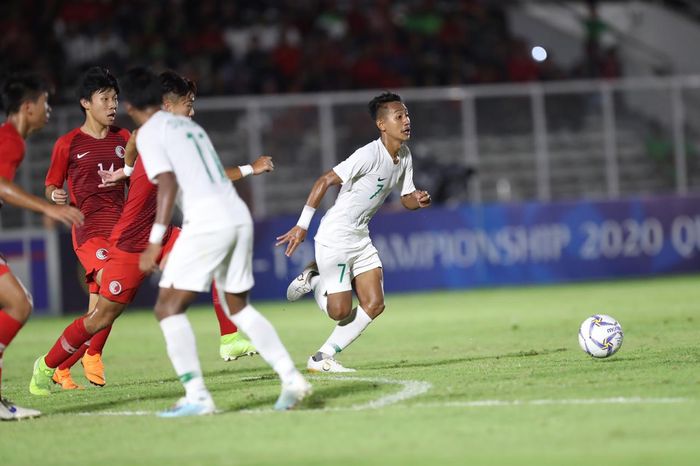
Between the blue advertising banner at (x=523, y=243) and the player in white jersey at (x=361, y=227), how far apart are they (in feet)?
32.4

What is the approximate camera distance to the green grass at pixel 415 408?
20.7 ft

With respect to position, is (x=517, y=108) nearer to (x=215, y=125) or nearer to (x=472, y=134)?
(x=472, y=134)

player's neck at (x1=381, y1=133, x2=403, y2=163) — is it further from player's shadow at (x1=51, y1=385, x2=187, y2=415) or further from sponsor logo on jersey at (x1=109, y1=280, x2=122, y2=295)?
player's shadow at (x1=51, y1=385, x2=187, y2=415)

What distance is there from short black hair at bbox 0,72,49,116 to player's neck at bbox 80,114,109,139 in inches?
83.1

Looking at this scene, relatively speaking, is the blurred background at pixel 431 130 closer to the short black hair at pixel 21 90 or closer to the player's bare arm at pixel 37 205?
the short black hair at pixel 21 90

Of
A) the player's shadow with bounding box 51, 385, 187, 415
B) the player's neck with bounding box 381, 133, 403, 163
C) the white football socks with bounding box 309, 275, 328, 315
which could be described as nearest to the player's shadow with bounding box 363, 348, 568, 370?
the white football socks with bounding box 309, 275, 328, 315

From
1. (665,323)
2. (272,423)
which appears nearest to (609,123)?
(665,323)

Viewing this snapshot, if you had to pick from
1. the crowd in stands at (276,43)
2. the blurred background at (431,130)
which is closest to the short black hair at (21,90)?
the blurred background at (431,130)

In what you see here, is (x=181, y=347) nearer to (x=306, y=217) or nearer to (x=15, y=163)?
(x=15, y=163)

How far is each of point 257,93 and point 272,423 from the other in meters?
16.8

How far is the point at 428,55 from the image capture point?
25.2 meters

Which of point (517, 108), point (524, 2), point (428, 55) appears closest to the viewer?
point (517, 108)

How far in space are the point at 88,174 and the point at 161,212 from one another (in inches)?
123

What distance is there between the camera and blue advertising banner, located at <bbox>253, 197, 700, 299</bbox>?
21125 millimetres
